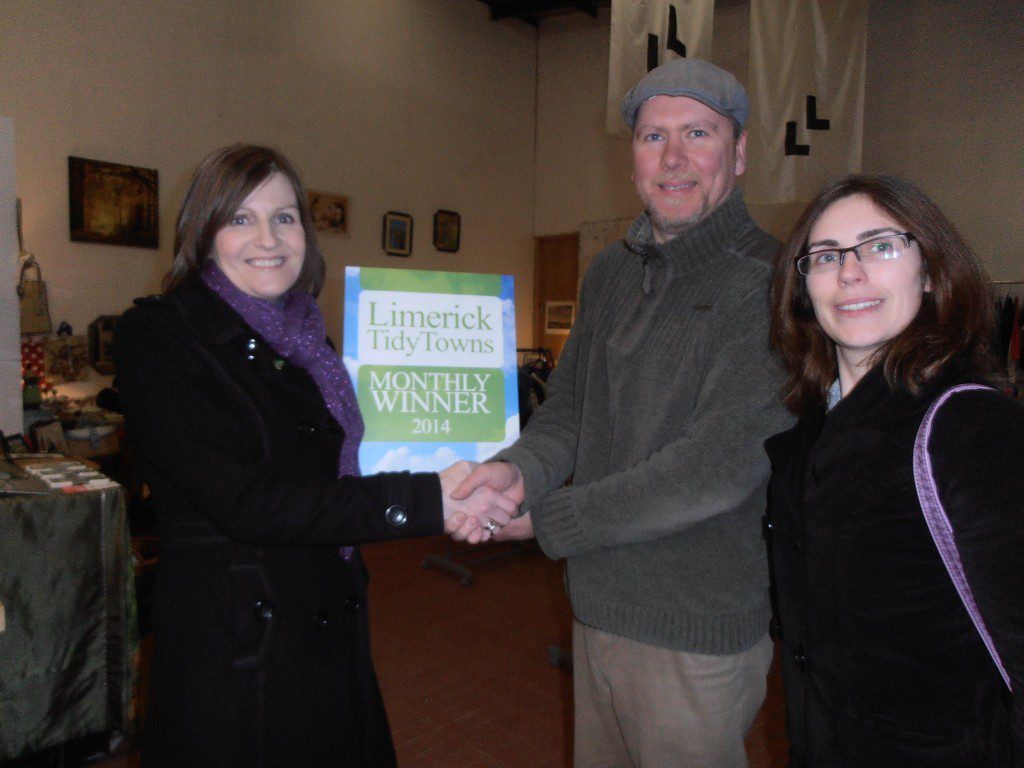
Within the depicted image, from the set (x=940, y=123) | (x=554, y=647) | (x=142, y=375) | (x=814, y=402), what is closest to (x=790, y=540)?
(x=814, y=402)

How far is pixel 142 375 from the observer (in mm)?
1278

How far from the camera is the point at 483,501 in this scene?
5.42ft

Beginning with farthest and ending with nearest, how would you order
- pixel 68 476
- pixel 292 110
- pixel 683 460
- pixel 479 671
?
1. pixel 292 110
2. pixel 479 671
3. pixel 68 476
4. pixel 683 460

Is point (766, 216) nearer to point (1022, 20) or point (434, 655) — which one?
point (1022, 20)

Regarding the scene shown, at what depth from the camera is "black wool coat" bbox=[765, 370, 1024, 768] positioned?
36.4 inches

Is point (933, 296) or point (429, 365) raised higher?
point (933, 296)

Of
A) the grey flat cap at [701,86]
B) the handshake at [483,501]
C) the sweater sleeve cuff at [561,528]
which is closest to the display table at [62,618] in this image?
the handshake at [483,501]

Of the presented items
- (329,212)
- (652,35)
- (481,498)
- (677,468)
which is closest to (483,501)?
(481,498)

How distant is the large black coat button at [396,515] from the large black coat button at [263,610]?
0.26 metres

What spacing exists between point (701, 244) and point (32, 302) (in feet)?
16.7

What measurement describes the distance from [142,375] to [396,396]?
914 mm

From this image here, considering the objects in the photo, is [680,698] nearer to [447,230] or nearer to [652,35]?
[652,35]

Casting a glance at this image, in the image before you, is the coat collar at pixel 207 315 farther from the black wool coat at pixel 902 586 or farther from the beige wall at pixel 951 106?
the beige wall at pixel 951 106

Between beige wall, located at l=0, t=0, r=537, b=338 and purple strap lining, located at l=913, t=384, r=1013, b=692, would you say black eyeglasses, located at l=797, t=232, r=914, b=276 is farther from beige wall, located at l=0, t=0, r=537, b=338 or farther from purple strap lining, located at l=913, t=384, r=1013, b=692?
beige wall, located at l=0, t=0, r=537, b=338
